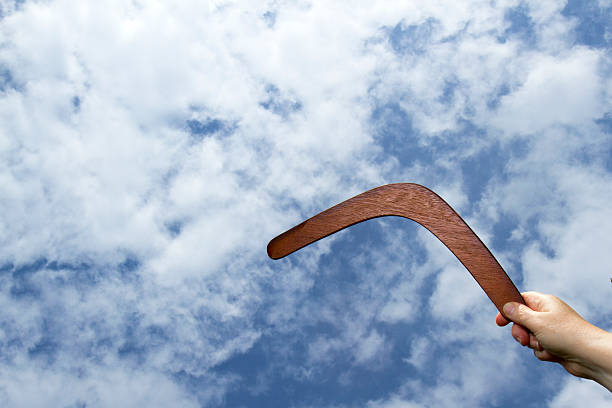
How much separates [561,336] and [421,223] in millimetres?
739

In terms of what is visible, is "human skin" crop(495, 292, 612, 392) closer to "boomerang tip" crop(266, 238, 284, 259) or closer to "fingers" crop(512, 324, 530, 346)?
"fingers" crop(512, 324, 530, 346)

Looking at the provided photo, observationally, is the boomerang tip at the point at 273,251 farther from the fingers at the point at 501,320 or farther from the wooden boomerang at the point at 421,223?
the fingers at the point at 501,320

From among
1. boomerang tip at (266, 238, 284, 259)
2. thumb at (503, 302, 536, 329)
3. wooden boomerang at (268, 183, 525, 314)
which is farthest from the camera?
boomerang tip at (266, 238, 284, 259)

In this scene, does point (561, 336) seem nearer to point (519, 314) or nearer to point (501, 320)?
point (519, 314)

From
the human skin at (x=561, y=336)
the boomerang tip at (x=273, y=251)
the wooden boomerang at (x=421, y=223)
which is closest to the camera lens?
the human skin at (x=561, y=336)

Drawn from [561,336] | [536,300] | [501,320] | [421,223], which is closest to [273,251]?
[421,223]

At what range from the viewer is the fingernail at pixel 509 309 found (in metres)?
2.00

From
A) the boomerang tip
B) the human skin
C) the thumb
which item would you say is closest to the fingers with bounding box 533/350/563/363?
the human skin

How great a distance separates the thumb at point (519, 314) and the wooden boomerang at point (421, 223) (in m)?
0.04

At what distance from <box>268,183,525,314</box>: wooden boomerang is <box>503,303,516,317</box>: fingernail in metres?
0.03

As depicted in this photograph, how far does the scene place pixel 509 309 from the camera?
202cm

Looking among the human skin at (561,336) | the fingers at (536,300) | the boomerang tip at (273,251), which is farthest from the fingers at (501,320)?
the boomerang tip at (273,251)

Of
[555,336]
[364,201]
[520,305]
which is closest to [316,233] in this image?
[364,201]

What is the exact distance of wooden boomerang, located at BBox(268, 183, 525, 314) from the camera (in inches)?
81.7
